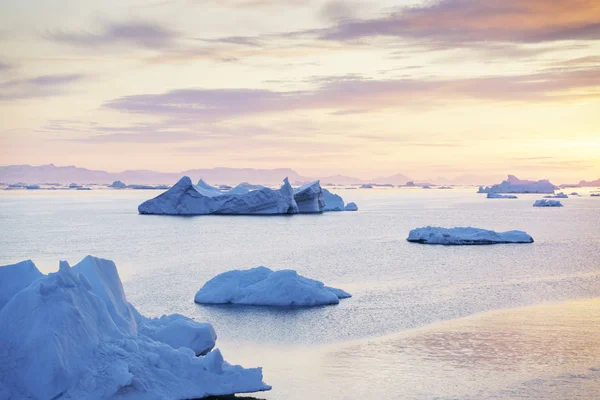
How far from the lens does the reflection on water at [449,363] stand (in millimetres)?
11461

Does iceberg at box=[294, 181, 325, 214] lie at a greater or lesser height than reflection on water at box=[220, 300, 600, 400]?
greater

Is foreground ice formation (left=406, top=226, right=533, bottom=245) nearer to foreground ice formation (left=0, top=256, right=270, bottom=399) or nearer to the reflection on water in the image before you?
the reflection on water

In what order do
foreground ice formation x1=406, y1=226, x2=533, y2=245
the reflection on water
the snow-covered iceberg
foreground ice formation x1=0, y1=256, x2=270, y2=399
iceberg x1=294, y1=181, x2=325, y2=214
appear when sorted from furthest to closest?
iceberg x1=294, y1=181, x2=325, y2=214 < the snow-covered iceberg < foreground ice formation x1=406, y1=226, x2=533, y2=245 < the reflection on water < foreground ice formation x1=0, y1=256, x2=270, y2=399

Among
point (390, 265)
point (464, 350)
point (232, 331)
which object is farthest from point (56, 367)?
point (390, 265)

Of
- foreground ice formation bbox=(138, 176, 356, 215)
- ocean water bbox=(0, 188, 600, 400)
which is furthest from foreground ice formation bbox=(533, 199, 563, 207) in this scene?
foreground ice formation bbox=(138, 176, 356, 215)

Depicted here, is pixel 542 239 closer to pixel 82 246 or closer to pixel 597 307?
pixel 597 307

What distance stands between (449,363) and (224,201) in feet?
170

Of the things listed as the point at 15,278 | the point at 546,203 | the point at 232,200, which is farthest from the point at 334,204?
the point at 15,278

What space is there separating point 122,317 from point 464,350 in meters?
7.34

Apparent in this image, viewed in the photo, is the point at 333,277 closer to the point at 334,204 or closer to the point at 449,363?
the point at 449,363

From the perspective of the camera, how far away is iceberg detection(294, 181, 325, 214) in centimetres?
6450

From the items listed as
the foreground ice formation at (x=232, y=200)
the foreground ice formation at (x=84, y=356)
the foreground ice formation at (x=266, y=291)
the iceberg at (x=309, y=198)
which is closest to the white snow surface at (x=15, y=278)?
the foreground ice formation at (x=84, y=356)

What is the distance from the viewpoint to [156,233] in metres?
46.7

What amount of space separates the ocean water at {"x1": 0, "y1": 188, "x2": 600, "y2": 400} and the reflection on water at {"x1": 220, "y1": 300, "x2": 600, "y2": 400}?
6cm
